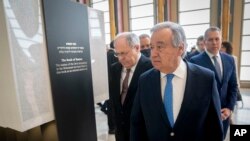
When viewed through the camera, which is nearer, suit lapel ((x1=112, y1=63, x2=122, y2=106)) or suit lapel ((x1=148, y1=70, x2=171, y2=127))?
suit lapel ((x1=148, y1=70, x2=171, y2=127))

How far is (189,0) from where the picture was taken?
25.2 feet

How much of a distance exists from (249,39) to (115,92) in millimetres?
6924

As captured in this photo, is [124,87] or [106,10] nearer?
[124,87]

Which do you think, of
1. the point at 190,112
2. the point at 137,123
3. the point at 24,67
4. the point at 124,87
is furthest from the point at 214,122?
the point at 24,67

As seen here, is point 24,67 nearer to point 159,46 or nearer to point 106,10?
point 159,46

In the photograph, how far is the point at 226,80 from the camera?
2.20 m

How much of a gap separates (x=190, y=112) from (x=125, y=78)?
0.81 m

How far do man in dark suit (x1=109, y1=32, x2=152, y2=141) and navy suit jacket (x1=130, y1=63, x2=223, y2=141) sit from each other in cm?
45

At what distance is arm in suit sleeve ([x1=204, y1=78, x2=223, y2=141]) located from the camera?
1.23 meters

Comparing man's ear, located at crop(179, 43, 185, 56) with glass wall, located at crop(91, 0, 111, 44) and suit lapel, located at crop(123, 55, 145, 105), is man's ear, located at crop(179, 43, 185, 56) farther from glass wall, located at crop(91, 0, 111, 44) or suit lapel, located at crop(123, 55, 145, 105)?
glass wall, located at crop(91, 0, 111, 44)

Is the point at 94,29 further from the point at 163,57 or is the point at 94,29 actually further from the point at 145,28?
the point at 145,28

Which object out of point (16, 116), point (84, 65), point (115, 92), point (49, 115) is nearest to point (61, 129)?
point (49, 115)

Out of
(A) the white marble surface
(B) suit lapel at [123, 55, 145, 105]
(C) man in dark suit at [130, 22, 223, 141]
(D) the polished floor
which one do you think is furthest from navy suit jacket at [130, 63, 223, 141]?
(D) the polished floor

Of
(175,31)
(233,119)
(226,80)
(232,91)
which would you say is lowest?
(233,119)
